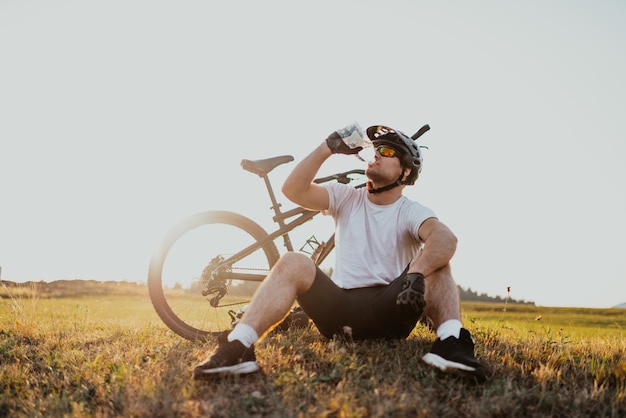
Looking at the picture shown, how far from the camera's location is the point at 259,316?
3350 mm

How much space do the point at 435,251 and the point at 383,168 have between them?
89 centimetres

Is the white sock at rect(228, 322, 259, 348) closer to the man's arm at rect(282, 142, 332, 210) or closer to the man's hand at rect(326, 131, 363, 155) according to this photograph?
the man's arm at rect(282, 142, 332, 210)

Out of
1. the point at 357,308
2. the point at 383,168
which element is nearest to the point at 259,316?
the point at 357,308

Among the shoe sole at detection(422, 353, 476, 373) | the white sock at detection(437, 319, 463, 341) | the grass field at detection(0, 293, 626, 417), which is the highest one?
the white sock at detection(437, 319, 463, 341)

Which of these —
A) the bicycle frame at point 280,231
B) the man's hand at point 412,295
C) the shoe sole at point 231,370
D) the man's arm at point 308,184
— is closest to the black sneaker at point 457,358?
the man's hand at point 412,295

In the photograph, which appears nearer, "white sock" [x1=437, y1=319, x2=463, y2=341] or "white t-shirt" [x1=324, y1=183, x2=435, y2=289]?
"white sock" [x1=437, y1=319, x2=463, y2=341]

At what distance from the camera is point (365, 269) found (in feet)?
12.8

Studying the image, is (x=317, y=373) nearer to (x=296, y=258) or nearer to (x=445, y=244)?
(x=296, y=258)

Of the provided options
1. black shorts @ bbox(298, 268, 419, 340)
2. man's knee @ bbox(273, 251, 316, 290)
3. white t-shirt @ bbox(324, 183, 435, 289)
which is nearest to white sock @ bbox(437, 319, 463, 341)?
black shorts @ bbox(298, 268, 419, 340)

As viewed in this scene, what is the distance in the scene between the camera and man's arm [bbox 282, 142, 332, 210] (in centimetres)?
397

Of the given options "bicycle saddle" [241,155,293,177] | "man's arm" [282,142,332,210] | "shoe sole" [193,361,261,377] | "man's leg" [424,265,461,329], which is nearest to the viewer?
"shoe sole" [193,361,261,377]

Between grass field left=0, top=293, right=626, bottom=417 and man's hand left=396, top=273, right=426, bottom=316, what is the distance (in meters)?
0.46

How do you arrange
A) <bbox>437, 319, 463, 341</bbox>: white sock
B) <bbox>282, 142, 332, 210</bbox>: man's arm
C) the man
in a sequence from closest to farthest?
the man → <bbox>437, 319, 463, 341</bbox>: white sock → <bbox>282, 142, 332, 210</bbox>: man's arm

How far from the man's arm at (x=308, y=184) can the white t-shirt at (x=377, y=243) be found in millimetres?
311
